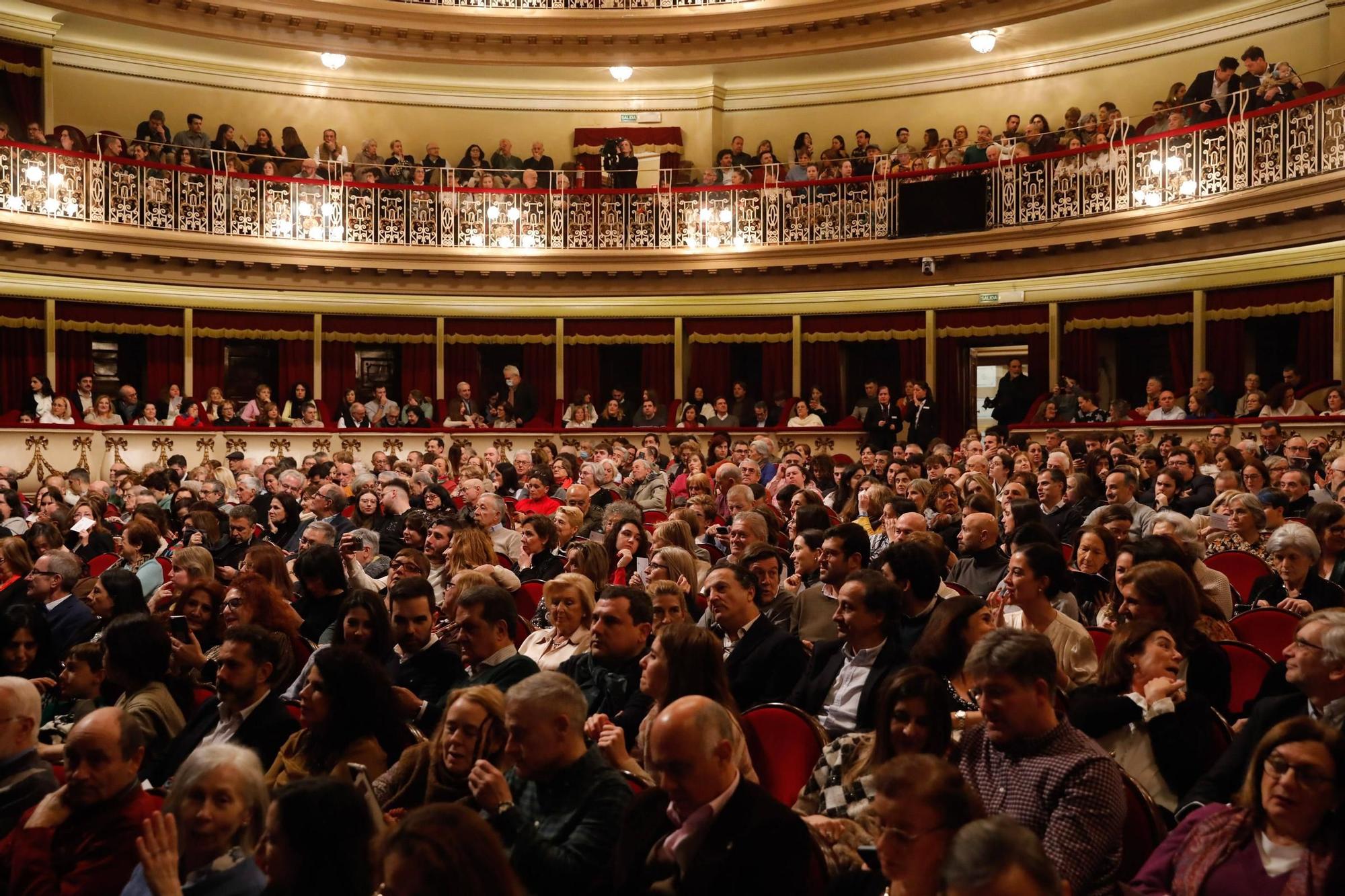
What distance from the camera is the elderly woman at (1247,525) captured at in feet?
21.2

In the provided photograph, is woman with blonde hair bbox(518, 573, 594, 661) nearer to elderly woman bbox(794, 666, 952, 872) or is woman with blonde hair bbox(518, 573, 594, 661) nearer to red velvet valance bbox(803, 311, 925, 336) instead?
elderly woman bbox(794, 666, 952, 872)

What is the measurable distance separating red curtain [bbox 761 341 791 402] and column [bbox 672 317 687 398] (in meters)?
1.15

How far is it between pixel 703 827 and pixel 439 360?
1585 cm

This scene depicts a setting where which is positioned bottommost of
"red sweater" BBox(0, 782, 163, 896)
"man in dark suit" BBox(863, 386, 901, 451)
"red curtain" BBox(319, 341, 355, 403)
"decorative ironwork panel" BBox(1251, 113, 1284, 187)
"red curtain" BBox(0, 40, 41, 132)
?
"red sweater" BBox(0, 782, 163, 896)

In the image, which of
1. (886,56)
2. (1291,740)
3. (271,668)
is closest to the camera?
(1291,740)

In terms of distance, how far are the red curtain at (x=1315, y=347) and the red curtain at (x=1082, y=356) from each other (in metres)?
2.42

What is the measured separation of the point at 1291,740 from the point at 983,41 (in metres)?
15.5

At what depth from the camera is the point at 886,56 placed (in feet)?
58.8

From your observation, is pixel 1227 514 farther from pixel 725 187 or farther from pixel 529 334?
pixel 529 334

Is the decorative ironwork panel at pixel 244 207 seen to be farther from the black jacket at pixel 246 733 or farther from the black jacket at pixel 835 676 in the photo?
the black jacket at pixel 835 676

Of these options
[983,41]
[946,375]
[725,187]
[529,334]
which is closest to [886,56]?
[983,41]

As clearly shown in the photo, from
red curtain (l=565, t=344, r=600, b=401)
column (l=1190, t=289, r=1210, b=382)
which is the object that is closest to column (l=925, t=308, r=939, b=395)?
column (l=1190, t=289, r=1210, b=382)

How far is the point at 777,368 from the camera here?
18.0m

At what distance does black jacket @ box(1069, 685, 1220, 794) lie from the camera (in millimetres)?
3494
